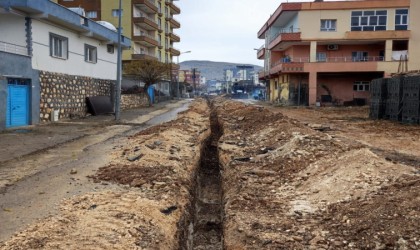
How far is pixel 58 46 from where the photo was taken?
22859mm

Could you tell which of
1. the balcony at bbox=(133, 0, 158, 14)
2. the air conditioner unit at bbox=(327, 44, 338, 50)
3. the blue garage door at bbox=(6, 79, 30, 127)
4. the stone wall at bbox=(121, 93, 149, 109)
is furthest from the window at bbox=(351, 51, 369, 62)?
the blue garage door at bbox=(6, 79, 30, 127)

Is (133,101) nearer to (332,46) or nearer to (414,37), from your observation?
(332,46)

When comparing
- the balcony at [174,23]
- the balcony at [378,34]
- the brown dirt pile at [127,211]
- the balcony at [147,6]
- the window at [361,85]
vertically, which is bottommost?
the brown dirt pile at [127,211]

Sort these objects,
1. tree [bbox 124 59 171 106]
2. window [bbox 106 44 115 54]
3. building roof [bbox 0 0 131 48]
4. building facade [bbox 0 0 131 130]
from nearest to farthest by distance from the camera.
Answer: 1. building roof [bbox 0 0 131 48]
2. building facade [bbox 0 0 131 130]
3. window [bbox 106 44 115 54]
4. tree [bbox 124 59 171 106]

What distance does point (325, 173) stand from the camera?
7.93 m

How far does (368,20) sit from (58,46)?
30.0m

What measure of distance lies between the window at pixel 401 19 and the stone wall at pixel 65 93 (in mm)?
28829

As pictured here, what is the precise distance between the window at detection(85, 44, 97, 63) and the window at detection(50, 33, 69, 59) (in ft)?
10.00

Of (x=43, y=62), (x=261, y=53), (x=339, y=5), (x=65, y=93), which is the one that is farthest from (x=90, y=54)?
(x=261, y=53)

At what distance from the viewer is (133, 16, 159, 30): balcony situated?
5678 centimetres

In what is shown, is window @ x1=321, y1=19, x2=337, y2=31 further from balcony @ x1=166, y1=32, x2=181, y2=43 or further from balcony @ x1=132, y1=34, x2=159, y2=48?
balcony @ x1=166, y1=32, x2=181, y2=43

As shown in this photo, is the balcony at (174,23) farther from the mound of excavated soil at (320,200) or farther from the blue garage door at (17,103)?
the mound of excavated soil at (320,200)

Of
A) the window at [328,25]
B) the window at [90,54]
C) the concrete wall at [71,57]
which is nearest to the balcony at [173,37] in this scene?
the window at [328,25]

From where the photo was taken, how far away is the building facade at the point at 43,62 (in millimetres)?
18219
